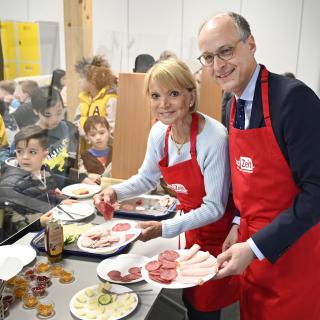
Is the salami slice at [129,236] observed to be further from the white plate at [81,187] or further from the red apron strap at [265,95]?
the red apron strap at [265,95]

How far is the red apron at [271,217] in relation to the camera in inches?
47.2

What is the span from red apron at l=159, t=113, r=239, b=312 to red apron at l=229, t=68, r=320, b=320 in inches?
8.1

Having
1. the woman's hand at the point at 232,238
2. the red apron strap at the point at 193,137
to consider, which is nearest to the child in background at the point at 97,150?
the red apron strap at the point at 193,137

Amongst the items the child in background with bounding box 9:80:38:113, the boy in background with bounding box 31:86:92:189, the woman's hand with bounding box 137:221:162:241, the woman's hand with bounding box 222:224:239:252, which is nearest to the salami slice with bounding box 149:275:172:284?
the woman's hand with bounding box 137:221:162:241

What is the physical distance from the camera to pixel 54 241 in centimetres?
143

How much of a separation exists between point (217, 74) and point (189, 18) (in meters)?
3.99

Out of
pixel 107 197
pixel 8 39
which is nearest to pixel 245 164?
pixel 107 197

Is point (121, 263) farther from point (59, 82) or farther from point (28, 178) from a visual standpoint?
point (59, 82)

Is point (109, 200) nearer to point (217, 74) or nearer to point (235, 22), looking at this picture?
point (217, 74)

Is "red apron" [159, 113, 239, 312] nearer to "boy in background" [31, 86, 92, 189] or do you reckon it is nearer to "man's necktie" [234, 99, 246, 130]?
"man's necktie" [234, 99, 246, 130]

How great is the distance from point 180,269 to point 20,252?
0.62 m

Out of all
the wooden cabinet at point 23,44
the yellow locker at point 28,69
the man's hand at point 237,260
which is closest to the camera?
the man's hand at point 237,260

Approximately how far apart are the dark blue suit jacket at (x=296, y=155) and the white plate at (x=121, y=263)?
1.55 feet

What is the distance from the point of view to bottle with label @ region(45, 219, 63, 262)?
142 centimetres
